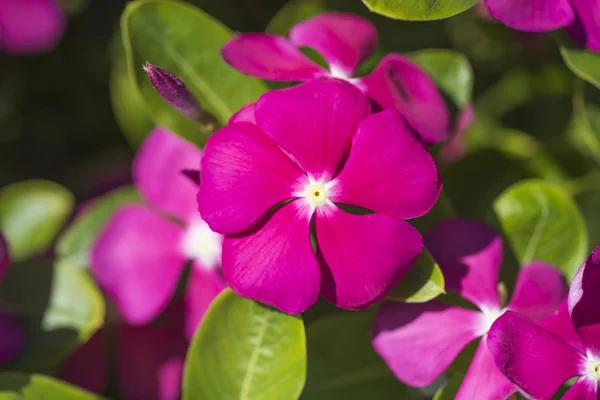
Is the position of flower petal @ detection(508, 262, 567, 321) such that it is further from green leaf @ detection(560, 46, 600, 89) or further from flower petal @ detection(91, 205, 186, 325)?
flower petal @ detection(91, 205, 186, 325)

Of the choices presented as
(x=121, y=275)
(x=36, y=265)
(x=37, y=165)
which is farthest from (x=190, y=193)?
(x=37, y=165)

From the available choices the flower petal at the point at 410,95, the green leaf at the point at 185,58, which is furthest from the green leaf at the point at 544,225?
the green leaf at the point at 185,58

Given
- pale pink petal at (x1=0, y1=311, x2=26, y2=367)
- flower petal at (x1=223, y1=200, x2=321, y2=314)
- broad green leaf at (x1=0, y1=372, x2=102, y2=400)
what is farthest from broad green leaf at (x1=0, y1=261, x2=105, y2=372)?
flower petal at (x1=223, y1=200, x2=321, y2=314)

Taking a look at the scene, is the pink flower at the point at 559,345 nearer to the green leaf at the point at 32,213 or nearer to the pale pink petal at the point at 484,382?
the pale pink petal at the point at 484,382

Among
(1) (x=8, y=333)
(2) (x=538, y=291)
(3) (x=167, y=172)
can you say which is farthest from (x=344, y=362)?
(1) (x=8, y=333)

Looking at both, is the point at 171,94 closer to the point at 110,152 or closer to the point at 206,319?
the point at 206,319

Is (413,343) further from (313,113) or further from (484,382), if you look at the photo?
(313,113)
